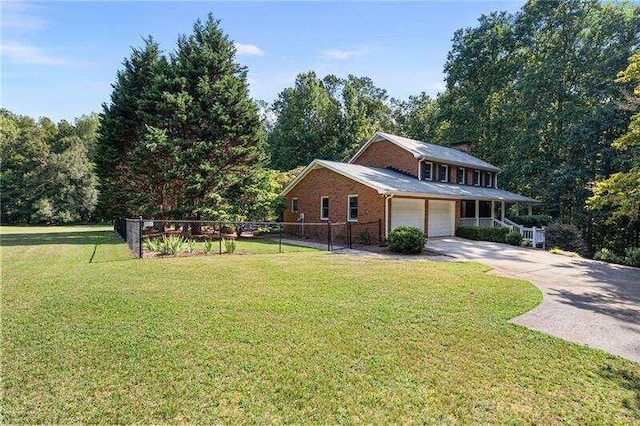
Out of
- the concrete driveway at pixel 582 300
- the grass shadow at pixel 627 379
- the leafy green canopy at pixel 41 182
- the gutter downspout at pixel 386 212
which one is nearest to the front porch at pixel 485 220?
the concrete driveway at pixel 582 300

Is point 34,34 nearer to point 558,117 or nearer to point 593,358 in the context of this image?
point 593,358

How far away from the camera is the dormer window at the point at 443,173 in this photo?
23234mm

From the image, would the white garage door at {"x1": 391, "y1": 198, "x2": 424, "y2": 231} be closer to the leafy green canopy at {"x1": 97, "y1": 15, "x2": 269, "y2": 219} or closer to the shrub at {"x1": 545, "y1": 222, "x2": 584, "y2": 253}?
the leafy green canopy at {"x1": 97, "y1": 15, "x2": 269, "y2": 219}

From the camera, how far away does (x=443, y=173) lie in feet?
77.2

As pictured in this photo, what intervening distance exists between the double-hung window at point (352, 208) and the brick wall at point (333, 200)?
0.20 m

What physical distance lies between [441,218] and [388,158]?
5594 mm

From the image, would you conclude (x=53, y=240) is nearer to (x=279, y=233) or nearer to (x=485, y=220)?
(x=279, y=233)

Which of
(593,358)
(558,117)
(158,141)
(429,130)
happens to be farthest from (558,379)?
(429,130)

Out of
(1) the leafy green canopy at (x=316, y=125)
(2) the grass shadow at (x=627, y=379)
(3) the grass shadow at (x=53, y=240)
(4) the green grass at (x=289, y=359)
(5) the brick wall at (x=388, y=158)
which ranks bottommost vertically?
(2) the grass shadow at (x=627, y=379)

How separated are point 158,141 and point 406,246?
40.3ft

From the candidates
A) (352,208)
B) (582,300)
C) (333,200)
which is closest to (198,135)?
(333,200)

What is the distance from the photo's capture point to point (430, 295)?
7078mm

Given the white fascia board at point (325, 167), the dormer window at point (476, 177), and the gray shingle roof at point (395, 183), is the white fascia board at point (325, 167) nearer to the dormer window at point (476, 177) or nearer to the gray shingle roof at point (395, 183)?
the gray shingle roof at point (395, 183)

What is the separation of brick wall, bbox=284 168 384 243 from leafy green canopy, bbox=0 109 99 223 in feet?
96.4
